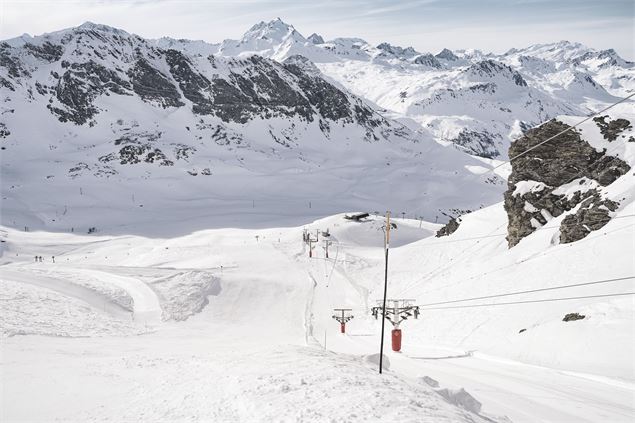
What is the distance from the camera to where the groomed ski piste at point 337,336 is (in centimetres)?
1337

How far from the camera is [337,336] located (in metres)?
36.6

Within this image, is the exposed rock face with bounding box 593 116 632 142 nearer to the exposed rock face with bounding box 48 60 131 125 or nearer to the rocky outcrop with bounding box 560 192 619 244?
the rocky outcrop with bounding box 560 192 619 244

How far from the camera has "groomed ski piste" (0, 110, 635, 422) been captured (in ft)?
43.9

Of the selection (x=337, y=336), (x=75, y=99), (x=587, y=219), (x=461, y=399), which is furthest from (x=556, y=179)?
(x=75, y=99)

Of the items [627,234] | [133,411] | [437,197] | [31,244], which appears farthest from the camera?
[437,197]

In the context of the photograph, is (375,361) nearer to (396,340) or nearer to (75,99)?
(396,340)

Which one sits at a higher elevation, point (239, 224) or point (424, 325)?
point (239, 224)

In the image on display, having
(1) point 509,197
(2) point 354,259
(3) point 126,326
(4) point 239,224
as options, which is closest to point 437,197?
(4) point 239,224

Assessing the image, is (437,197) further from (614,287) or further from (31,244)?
(614,287)

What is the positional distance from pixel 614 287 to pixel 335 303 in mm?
27123

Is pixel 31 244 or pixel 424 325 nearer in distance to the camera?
pixel 424 325

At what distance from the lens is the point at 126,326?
29094 mm

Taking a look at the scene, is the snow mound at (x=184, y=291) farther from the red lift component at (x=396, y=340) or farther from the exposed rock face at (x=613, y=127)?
the exposed rock face at (x=613, y=127)

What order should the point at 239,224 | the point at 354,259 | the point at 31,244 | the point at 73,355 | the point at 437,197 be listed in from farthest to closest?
the point at 437,197 < the point at 239,224 < the point at 31,244 < the point at 354,259 < the point at 73,355
